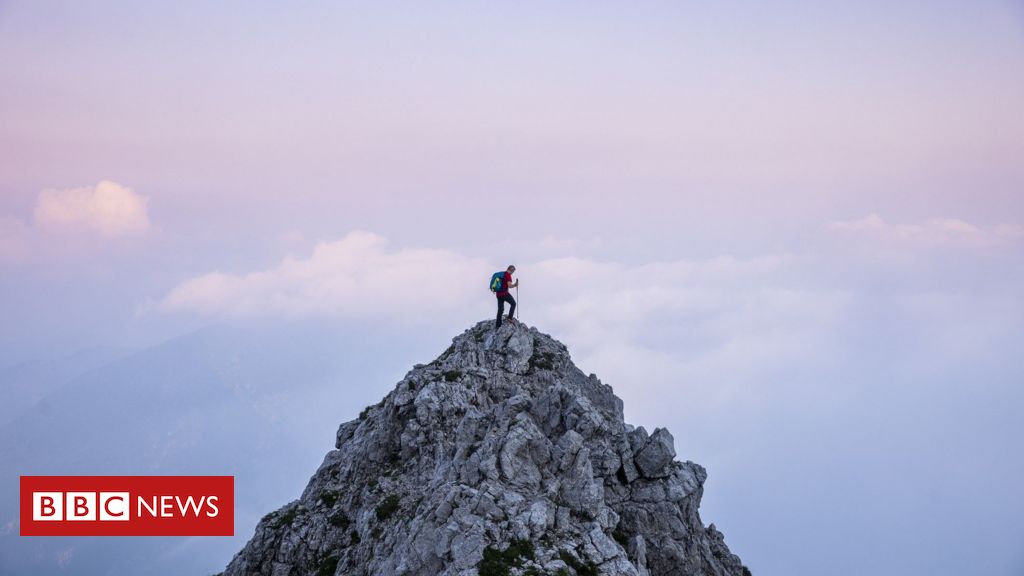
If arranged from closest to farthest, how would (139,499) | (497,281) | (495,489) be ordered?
1. (495,489)
2. (497,281)
3. (139,499)

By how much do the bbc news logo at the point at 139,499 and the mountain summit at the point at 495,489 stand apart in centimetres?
2232

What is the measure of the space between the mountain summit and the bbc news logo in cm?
2232

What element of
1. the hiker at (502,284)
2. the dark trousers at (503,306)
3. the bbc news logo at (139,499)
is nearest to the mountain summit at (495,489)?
the dark trousers at (503,306)

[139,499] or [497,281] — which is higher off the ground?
[497,281]

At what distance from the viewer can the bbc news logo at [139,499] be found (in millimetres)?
72562

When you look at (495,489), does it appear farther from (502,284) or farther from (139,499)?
(139,499)

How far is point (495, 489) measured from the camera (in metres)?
38.8

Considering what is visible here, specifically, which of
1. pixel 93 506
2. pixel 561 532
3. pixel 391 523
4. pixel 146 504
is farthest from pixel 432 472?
pixel 93 506

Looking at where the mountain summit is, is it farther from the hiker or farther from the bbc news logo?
the bbc news logo

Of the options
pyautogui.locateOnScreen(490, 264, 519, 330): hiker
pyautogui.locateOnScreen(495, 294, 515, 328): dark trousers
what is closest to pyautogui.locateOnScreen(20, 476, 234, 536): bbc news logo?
pyautogui.locateOnScreen(495, 294, 515, 328): dark trousers

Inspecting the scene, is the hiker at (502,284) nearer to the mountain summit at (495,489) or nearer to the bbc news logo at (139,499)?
the mountain summit at (495,489)

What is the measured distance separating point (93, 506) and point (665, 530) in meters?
76.5

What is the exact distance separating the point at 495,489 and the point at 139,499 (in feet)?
212

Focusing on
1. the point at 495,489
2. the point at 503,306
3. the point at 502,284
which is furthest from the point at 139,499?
the point at 495,489
